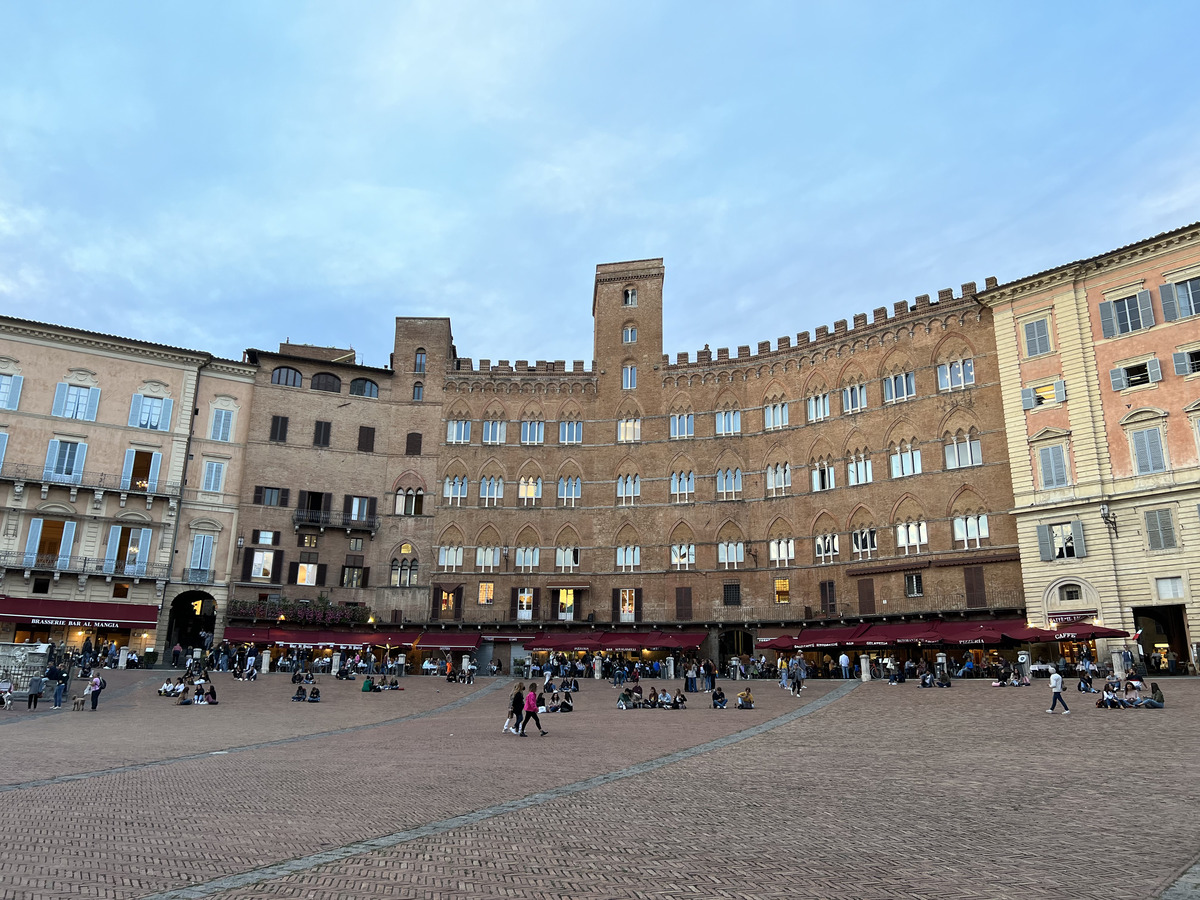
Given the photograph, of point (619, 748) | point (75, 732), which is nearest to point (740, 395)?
point (619, 748)

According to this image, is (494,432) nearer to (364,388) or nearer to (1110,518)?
(364,388)

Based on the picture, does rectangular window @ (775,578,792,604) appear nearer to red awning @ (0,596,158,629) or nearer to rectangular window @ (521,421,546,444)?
rectangular window @ (521,421,546,444)

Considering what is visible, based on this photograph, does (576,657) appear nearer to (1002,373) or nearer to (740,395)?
(740,395)

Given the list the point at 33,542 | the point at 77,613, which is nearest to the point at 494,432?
Result: the point at 77,613

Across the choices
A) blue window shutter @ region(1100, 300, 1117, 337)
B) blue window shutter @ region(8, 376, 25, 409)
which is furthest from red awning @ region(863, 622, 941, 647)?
blue window shutter @ region(8, 376, 25, 409)

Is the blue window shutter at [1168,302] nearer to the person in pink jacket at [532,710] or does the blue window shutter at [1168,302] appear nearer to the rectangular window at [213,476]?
the person in pink jacket at [532,710]

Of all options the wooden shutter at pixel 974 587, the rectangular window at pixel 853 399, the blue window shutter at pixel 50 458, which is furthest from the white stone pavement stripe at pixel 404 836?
the blue window shutter at pixel 50 458

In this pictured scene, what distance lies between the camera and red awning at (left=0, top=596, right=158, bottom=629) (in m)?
47.6

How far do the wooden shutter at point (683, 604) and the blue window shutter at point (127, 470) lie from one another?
113 ft

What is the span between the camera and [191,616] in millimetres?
54969

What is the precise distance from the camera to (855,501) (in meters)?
50.0

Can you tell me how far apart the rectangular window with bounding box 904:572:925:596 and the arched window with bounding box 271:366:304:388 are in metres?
40.8

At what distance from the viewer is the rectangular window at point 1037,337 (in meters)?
42.6

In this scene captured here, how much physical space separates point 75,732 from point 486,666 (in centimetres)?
3265
